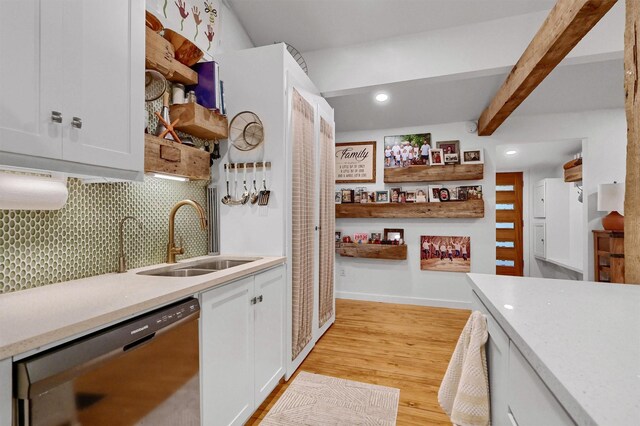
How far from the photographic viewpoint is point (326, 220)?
296 centimetres

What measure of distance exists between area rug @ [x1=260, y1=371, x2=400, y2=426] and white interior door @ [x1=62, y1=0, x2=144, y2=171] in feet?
5.30

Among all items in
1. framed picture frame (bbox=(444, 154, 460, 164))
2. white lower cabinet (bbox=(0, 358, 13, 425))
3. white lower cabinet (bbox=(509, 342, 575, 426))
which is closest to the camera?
white lower cabinet (bbox=(509, 342, 575, 426))

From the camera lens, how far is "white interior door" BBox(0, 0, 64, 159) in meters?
0.86

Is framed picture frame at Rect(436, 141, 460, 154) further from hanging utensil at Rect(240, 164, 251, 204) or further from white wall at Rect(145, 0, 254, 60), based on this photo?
hanging utensil at Rect(240, 164, 251, 204)

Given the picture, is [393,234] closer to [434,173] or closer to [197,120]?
[434,173]

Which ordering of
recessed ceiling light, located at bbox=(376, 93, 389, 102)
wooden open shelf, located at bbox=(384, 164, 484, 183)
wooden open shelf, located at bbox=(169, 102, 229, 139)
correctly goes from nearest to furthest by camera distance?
wooden open shelf, located at bbox=(169, 102, 229, 139) < recessed ceiling light, located at bbox=(376, 93, 389, 102) < wooden open shelf, located at bbox=(384, 164, 484, 183)

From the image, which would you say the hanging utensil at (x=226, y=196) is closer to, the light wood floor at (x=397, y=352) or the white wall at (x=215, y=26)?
the white wall at (x=215, y=26)

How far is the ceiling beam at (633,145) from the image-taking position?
120 cm

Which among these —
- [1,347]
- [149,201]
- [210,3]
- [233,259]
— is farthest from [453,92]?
[1,347]

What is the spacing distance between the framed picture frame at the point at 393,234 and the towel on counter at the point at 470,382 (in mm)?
3021

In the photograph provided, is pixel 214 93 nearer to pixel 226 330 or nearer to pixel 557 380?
pixel 226 330

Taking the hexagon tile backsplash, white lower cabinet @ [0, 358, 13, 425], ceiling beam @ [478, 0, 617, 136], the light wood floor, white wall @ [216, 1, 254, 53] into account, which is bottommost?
the light wood floor

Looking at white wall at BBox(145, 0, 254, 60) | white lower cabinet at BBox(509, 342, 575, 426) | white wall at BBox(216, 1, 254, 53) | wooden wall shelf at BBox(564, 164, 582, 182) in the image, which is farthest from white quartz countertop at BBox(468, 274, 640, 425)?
wooden wall shelf at BBox(564, 164, 582, 182)

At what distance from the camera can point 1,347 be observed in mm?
651
